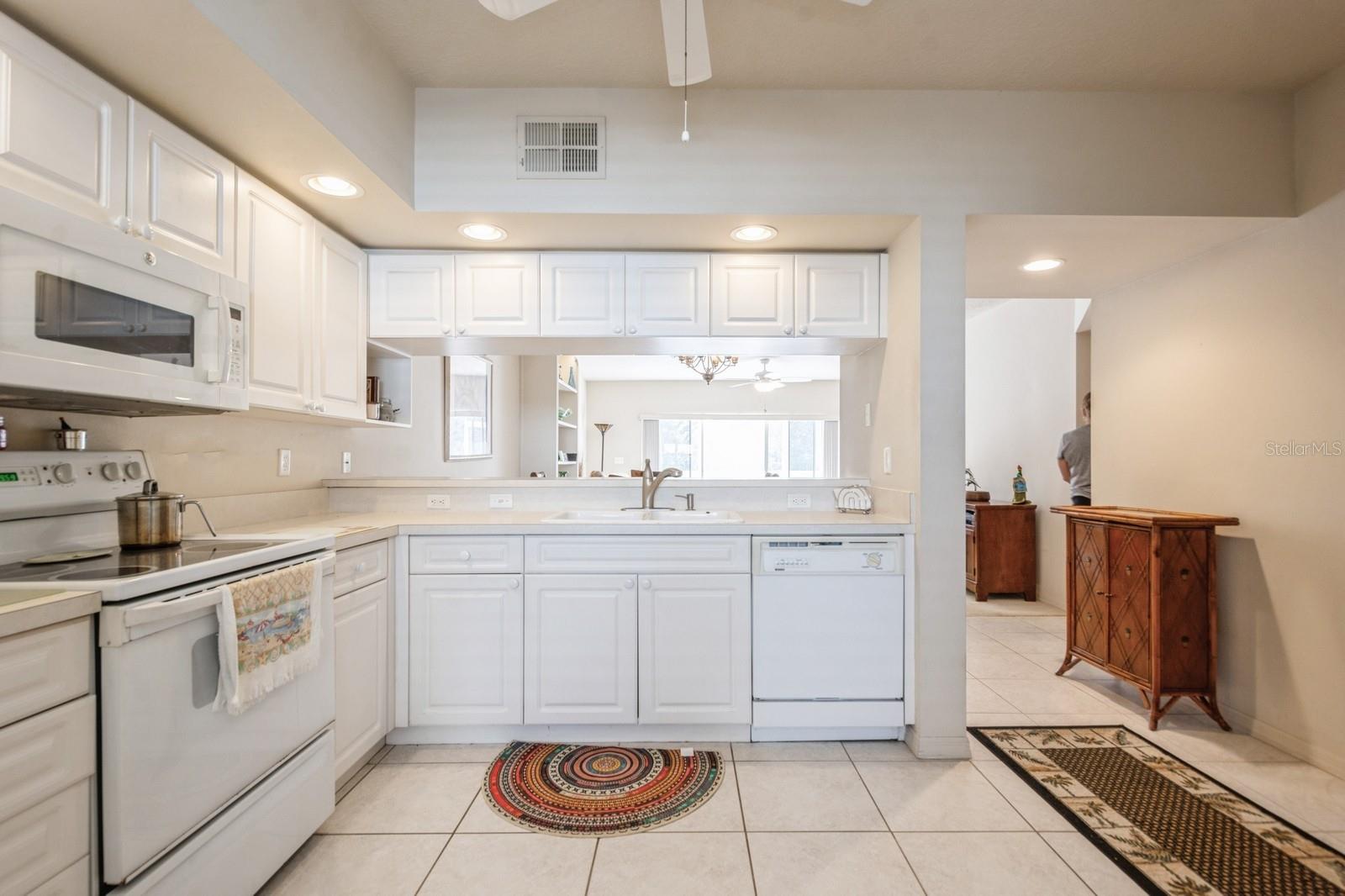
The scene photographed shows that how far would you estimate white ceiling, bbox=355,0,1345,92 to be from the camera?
195 centimetres

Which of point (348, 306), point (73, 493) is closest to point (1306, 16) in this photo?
point (348, 306)

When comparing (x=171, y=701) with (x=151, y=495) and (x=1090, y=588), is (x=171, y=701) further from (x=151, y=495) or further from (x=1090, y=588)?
(x=1090, y=588)

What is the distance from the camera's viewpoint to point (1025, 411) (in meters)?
5.30

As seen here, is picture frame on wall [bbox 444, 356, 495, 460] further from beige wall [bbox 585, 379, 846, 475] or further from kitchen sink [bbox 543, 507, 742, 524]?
beige wall [bbox 585, 379, 846, 475]

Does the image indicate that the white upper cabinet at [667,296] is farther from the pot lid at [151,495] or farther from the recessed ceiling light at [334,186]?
the pot lid at [151,495]

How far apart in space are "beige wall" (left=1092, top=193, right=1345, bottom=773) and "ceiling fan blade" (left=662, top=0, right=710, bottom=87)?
239 centimetres

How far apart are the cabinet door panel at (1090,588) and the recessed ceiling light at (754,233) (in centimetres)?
209

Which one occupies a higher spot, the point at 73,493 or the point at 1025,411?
the point at 1025,411

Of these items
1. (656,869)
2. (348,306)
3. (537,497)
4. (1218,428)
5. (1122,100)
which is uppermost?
(1122,100)

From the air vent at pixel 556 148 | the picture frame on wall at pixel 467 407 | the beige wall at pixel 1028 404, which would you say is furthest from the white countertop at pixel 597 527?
the beige wall at pixel 1028 404

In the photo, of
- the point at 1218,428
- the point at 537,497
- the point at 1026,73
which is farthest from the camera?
the point at 537,497

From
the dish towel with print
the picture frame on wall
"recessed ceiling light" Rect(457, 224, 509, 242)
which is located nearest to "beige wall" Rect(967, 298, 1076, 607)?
"recessed ceiling light" Rect(457, 224, 509, 242)

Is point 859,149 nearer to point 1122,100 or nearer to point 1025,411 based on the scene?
point 1122,100

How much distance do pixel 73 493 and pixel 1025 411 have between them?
19.3 ft
